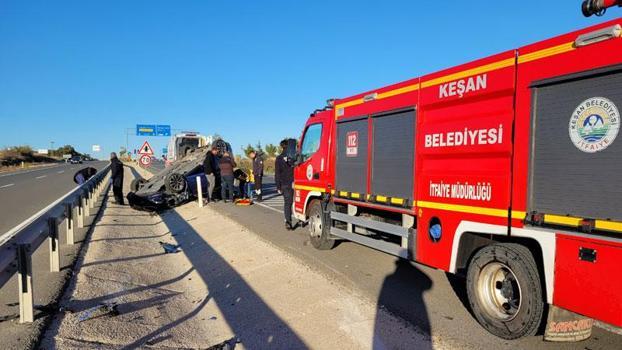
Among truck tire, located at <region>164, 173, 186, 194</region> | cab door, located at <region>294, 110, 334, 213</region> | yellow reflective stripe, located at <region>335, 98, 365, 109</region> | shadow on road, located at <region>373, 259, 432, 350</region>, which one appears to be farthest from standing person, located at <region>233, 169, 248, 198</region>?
shadow on road, located at <region>373, 259, 432, 350</region>

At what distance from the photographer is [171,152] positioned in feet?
74.8

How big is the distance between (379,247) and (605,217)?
3380 mm

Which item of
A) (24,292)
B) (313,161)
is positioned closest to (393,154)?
(313,161)

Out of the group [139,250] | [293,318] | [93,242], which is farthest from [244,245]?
[293,318]

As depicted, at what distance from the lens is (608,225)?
3371 mm

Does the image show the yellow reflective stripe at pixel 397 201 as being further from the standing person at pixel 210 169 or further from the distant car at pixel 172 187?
the standing person at pixel 210 169

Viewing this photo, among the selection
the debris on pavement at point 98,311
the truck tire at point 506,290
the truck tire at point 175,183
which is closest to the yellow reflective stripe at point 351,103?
the truck tire at point 506,290

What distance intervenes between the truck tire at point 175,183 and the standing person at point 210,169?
85 cm

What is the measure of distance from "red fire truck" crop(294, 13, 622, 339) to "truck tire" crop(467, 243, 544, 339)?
1 cm

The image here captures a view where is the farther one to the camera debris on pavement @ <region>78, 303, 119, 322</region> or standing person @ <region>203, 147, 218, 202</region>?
standing person @ <region>203, 147, 218, 202</region>

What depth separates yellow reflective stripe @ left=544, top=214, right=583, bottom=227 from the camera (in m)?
3.61

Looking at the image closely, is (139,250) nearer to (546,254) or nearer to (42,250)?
(42,250)

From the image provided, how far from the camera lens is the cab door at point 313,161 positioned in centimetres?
810

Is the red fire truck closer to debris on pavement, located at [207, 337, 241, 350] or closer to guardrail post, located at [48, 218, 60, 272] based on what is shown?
debris on pavement, located at [207, 337, 241, 350]
